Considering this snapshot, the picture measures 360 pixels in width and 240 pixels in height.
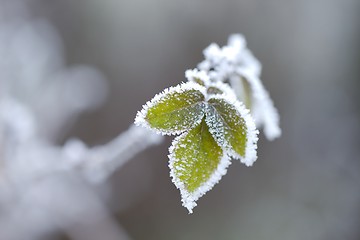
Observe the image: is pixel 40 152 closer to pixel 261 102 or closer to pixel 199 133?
pixel 261 102

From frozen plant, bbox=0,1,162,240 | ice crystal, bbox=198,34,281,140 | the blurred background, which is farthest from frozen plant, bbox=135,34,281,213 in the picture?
the blurred background

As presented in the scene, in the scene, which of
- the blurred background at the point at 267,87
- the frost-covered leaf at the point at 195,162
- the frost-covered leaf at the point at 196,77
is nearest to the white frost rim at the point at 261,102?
the frost-covered leaf at the point at 196,77

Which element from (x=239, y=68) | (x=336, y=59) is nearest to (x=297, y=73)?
(x=336, y=59)

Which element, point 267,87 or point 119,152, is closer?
point 119,152

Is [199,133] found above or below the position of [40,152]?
below

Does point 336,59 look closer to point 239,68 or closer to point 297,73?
point 297,73

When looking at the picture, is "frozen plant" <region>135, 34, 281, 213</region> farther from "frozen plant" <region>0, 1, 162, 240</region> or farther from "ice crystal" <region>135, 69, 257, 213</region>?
"frozen plant" <region>0, 1, 162, 240</region>

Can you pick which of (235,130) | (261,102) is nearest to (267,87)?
(261,102)
